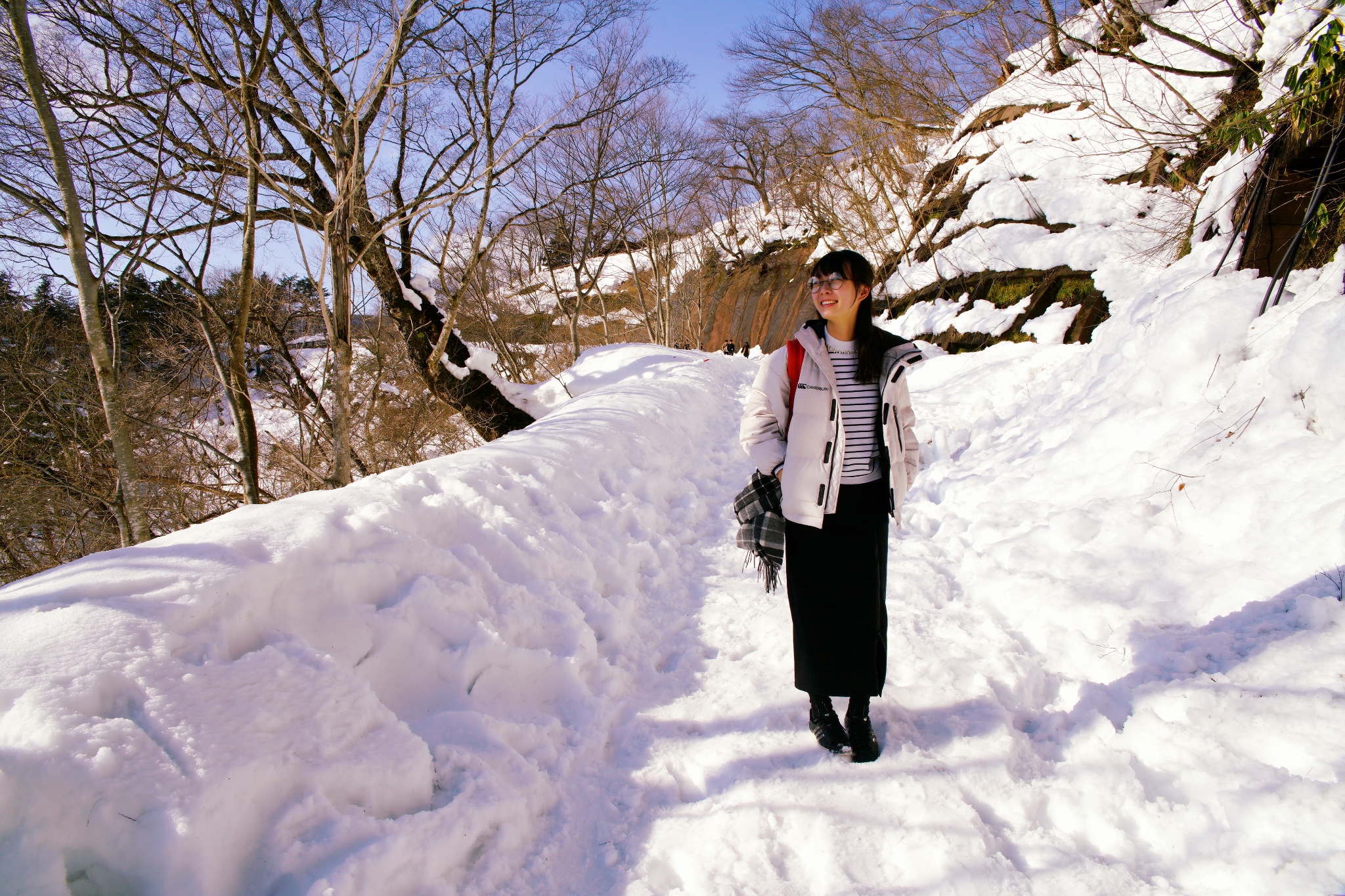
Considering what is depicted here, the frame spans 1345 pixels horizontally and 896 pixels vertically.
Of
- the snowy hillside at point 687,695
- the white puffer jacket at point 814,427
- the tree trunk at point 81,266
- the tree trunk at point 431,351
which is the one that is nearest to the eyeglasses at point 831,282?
the white puffer jacket at point 814,427

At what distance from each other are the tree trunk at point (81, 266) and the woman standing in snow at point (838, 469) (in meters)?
5.93

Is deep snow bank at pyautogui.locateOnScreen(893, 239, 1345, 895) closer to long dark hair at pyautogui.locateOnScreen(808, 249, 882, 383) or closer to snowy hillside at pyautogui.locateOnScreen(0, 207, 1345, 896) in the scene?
snowy hillside at pyautogui.locateOnScreen(0, 207, 1345, 896)

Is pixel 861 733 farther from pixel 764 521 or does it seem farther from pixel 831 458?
pixel 831 458

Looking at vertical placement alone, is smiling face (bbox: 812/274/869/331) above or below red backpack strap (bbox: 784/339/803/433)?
above

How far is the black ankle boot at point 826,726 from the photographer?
220 cm

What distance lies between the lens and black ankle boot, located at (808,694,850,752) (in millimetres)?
2203

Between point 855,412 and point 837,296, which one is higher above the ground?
point 837,296

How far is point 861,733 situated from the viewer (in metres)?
2.19

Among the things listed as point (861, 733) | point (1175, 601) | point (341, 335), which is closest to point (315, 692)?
point (861, 733)

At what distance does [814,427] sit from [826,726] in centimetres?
116

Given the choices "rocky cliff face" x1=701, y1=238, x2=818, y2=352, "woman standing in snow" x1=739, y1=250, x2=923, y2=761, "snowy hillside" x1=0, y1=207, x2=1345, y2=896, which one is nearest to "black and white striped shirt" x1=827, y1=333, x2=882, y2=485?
"woman standing in snow" x1=739, y1=250, x2=923, y2=761

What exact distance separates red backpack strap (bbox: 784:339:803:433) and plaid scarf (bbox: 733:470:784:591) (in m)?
0.25

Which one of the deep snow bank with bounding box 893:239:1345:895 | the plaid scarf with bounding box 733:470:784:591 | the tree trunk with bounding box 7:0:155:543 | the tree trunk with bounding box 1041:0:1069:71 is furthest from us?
the tree trunk with bounding box 1041:0:1069:71

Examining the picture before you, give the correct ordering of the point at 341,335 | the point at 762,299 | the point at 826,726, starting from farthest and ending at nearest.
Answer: the point at 762,299, the point at 341,335, the point at 826,726
